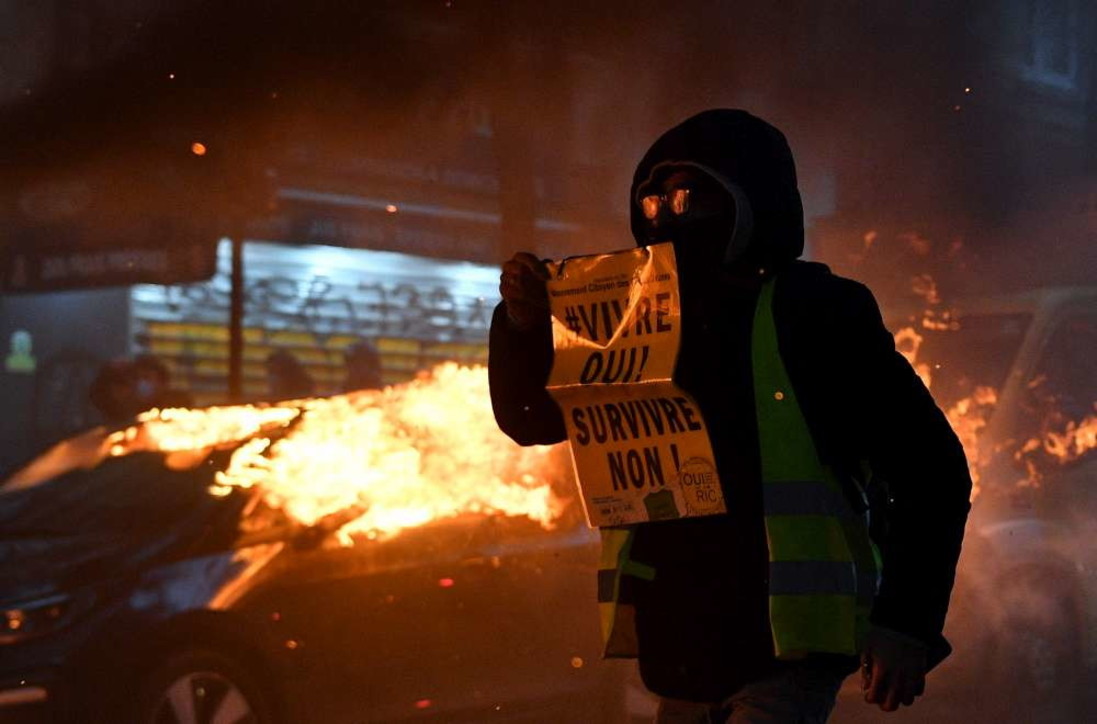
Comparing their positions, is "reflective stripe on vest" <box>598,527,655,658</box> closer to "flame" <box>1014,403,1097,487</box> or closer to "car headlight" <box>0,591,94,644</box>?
"car headlight" <box>0,591,94,644</box>

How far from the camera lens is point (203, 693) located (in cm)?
591

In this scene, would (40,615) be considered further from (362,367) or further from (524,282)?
(362,367)

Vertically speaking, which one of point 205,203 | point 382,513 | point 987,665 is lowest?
point 987,665

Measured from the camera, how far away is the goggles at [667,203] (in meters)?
2.91

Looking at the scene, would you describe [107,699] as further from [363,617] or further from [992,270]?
[992,270]

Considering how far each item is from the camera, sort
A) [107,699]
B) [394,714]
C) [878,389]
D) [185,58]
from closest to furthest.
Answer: [878,389], [107,699], [394,714], [185,58]

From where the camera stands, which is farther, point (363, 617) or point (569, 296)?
point (363, 617)

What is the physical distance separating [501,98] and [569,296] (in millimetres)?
7157

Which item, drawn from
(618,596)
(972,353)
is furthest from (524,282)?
(972,353)

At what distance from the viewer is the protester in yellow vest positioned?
267 cm

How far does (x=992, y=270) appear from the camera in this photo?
10219 mm

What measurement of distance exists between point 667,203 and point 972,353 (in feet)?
19.3

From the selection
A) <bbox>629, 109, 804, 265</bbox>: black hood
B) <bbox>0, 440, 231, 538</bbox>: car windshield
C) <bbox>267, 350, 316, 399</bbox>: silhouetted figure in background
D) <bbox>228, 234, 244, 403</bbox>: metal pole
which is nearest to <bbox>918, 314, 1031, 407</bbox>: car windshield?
<bbox>0, 440, 231, 538</bbox>: car windshield

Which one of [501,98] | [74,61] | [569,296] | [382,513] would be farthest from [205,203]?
[569,296]
